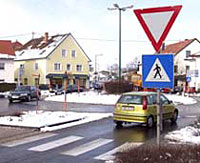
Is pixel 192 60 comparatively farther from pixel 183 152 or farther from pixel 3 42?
pixel 183 152

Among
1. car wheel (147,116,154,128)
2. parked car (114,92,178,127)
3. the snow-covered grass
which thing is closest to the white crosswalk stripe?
the snow-covered grass

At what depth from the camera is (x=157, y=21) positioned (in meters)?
6.34

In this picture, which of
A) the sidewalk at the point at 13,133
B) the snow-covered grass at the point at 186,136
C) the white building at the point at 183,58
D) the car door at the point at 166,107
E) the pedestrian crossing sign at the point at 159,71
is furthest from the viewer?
the white building at the point at 183,58

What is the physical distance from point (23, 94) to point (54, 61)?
110 feet

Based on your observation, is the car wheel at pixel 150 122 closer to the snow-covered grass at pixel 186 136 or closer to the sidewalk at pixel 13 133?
the snow-covered grass at pixel 186 136

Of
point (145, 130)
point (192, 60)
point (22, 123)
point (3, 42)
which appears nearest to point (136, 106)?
point (145, 130)

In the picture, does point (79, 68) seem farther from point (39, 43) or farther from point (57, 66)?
point (39, 43)

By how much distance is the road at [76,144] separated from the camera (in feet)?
26.3

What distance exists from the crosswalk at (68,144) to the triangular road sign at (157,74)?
2441mm

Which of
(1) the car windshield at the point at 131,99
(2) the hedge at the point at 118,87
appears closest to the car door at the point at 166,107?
(1) the car windshield at the point at 131,99

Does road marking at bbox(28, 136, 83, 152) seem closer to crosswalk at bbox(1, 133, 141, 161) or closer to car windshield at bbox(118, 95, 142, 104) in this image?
crosswalk at bbox(1, 133, 141, 161)

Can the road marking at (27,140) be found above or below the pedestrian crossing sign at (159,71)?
below

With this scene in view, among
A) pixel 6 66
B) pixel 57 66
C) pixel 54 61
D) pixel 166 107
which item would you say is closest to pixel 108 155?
pixel 166 107

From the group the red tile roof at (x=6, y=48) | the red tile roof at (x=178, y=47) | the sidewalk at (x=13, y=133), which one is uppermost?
the red tile roof at (x=178, y=47)
